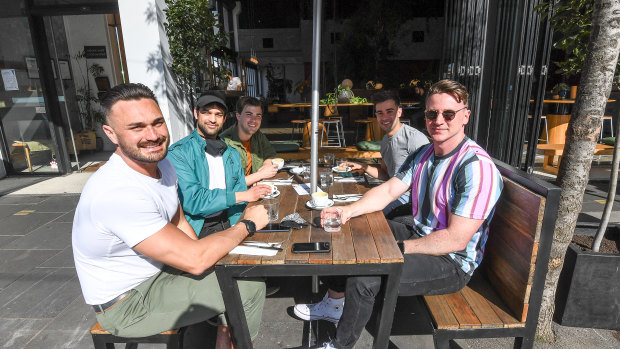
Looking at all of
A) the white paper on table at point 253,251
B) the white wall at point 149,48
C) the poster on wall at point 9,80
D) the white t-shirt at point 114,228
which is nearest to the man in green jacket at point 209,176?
the white t-shirt at point 114,228

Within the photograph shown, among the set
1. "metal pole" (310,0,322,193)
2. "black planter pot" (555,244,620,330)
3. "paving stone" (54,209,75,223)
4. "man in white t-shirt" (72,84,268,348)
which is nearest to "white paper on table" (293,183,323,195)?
"metal pole" (310,0,322,193)

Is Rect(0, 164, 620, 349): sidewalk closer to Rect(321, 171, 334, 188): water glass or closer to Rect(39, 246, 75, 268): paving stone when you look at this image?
Rect(39, 246, 75, 268): paving stone

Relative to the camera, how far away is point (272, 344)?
2.08 metres

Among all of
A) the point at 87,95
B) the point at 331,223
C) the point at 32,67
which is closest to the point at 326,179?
the point at 331,223

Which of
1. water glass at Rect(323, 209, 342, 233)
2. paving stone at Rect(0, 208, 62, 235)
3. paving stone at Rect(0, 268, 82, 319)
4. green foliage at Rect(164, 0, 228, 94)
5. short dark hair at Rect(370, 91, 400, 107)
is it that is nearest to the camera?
water glass at Rect(323, 209, 342, 233)

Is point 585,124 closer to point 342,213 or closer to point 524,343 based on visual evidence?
point 524,343

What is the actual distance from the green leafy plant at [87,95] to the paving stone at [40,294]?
5572 mm

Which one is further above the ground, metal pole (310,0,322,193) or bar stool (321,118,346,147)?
metal pole (310,0,322,193)

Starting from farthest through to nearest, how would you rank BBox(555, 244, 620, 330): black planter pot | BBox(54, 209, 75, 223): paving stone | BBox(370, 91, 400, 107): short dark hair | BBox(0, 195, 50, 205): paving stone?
BBox(0, 195, 50, 205): paving stone → BBox(54, 209, 75, 223): paving stone → BBox(370, 91, 400, 107): short dark hair → BBox(555, 244, 620, 330): black planter pot

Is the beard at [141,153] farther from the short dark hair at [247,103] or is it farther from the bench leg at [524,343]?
the bench leg at [524,343]

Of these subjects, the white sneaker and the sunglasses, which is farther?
the white sneaker

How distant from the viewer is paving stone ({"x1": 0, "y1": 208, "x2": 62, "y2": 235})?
12.6ft

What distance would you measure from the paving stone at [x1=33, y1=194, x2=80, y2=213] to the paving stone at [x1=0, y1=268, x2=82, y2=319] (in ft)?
5.85

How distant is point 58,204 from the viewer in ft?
15.2
